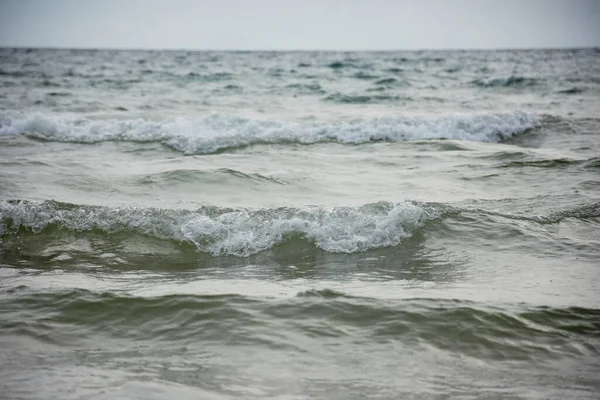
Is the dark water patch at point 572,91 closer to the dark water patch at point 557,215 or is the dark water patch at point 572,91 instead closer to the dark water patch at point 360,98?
the dark water patch at point 360,98

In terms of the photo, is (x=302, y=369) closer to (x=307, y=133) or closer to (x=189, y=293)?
(x=189, y=293)

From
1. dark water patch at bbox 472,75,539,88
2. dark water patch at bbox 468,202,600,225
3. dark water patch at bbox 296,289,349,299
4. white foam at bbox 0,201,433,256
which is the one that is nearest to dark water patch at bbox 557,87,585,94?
dark water patch at bbox 472,75,539,88

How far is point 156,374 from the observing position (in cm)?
278

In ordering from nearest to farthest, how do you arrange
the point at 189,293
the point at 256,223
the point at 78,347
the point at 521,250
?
1. the point at 78,347
2. the point at 189,293
3. the point at 521,250
4. the point at 256,223

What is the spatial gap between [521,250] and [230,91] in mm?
15415

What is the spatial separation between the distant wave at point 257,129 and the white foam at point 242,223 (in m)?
4.62

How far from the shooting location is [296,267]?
14.7 feet

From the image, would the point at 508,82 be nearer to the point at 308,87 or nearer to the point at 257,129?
the point at 308,87

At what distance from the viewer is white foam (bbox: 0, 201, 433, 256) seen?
4.89m

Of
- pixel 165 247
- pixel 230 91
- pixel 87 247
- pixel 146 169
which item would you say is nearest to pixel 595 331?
pixel 165 247

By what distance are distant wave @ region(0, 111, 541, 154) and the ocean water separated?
0.58 feet

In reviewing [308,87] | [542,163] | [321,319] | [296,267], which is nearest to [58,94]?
[308,87]

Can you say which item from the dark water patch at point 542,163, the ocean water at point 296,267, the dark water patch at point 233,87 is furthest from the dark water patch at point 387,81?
the dark water patch at point 542,163

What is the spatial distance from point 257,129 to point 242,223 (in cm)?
604
